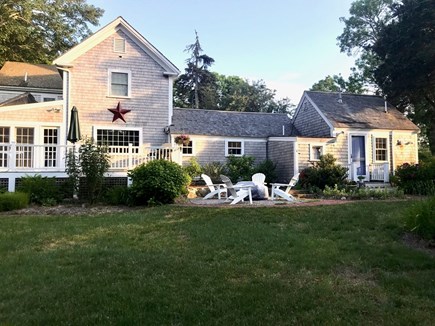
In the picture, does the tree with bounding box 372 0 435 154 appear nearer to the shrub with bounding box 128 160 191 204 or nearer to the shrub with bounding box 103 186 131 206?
the shrub with bounding box 128 160 191 204

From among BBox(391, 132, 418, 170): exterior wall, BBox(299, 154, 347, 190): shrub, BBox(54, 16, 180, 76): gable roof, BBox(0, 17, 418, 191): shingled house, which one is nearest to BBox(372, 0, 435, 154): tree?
BBox(0, 17, 418, 191): shingled house

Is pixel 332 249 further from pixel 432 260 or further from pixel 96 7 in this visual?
pixel 96 7

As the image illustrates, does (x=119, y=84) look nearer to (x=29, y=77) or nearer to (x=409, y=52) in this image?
(x=29, y=77)

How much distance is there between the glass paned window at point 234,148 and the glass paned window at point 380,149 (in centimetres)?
735

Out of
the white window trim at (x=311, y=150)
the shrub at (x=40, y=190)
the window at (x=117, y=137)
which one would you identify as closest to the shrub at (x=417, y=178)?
the white window trim at (x=311, y=150)

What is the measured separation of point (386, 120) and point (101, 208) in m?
16.9

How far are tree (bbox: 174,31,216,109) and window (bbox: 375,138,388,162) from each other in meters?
24.4

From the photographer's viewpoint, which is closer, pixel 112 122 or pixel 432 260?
pixel 432 260

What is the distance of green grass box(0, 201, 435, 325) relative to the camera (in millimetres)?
3725

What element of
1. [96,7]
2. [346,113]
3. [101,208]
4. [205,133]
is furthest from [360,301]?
[96,7]

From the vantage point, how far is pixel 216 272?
194 inches

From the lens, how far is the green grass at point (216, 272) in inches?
147

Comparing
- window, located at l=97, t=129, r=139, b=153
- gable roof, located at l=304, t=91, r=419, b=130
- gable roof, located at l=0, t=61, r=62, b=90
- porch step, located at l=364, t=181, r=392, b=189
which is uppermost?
gable roof, located at l=0, t=61, r=62, b=90

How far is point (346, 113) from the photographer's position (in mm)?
20828
